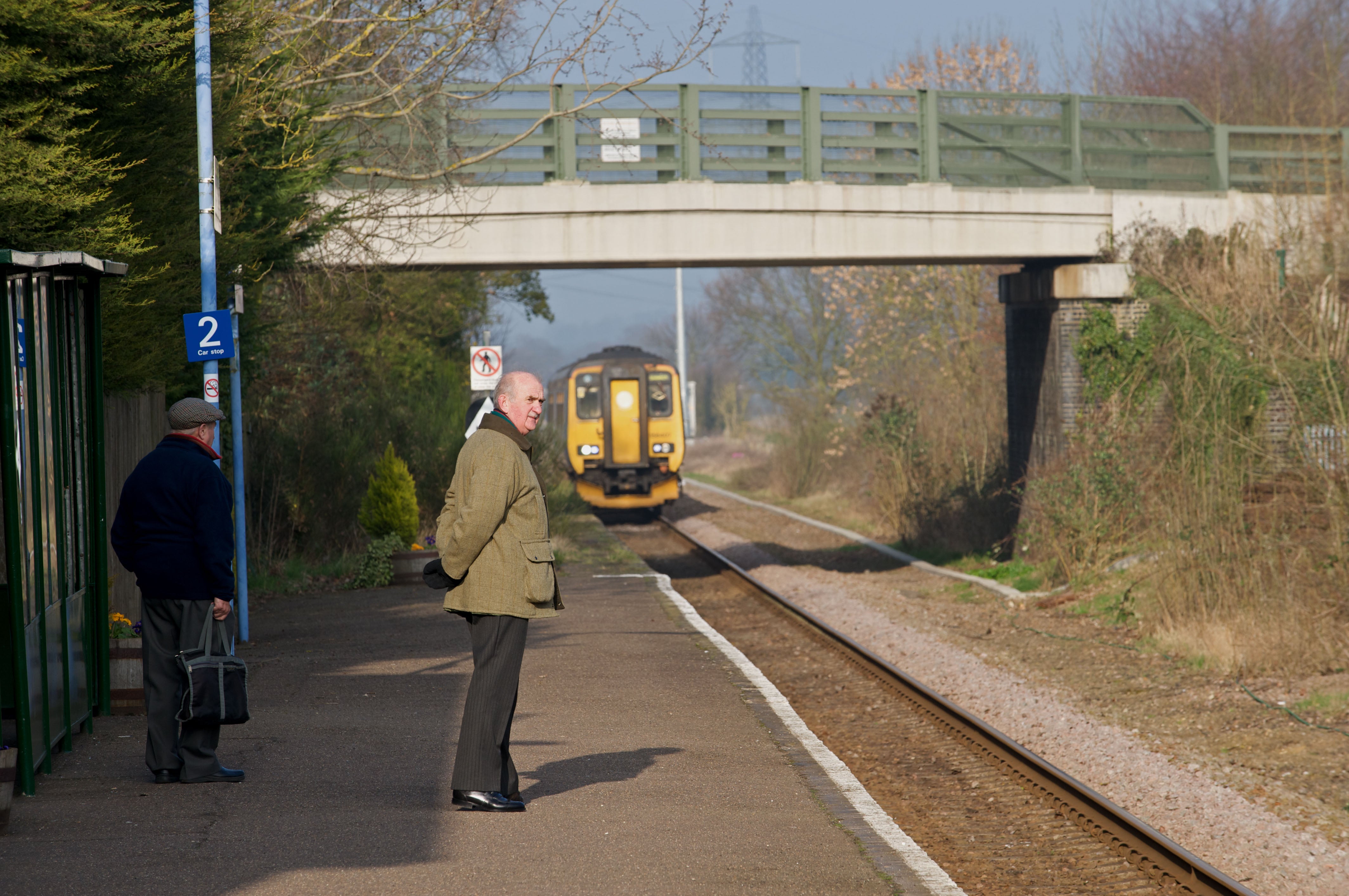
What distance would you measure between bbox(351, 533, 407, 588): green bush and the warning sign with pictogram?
2170 mm

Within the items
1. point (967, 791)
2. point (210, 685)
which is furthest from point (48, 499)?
point (967, 791)

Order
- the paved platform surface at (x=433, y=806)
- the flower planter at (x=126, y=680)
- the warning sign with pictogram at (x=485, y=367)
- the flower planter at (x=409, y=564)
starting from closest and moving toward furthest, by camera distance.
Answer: the paved platform surface at (x=433, y=806), the flower planter at (x=126, y=680), the flower planter at (x=409, y=564), the warning sign with pictogram at (x=485, y=367)

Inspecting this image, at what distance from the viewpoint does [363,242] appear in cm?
1623

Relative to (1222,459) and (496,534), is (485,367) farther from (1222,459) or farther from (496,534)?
(496,534)

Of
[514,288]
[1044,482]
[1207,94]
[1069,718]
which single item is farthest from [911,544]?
[1207,94]

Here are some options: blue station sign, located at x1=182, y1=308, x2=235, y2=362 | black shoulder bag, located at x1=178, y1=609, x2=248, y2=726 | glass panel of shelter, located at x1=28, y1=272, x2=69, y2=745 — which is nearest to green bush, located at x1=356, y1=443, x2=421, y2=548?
blue station sign, located at x1=182, y1=308, x2=235, y2=362

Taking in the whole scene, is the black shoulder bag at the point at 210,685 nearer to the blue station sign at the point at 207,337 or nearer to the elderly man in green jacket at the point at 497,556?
the elderly man in green jacket at the point at 497,556

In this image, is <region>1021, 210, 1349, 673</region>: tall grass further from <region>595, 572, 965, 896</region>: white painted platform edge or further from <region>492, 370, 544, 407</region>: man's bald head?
<region>492, 370, 544, 407</region>: man's bald head

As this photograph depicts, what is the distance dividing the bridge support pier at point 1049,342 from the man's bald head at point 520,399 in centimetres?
1438

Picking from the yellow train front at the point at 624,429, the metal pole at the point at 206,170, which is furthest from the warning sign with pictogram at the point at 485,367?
the yellow train front at the point at 624,429

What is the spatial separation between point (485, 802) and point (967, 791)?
3.66 m

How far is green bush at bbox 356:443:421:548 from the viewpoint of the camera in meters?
16.4

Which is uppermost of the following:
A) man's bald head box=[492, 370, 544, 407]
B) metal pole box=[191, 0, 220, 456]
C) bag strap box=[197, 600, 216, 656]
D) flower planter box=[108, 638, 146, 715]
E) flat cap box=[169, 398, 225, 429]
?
metal pole box=[191, 0, 220, 456]

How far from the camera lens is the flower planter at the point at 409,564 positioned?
16109 mm
